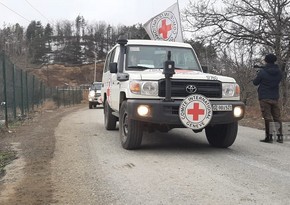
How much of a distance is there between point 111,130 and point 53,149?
11.7ft

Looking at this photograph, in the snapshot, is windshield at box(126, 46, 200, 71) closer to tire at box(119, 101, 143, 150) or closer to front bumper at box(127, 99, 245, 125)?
tire at box(119, 101, 143, 150)

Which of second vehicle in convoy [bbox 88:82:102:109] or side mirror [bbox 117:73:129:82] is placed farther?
second vehicle in convoy [bbox 88:82:102:109]

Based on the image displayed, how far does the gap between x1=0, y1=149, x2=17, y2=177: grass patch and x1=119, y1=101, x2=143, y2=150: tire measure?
2.06m

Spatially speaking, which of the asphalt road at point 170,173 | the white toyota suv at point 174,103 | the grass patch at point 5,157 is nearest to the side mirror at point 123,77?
the white toyota suv at point 174,103

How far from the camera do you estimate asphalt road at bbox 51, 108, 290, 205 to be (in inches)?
199

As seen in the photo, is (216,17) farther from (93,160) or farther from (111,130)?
(93,160)

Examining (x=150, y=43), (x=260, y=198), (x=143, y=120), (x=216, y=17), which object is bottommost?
(x=260, y=198)

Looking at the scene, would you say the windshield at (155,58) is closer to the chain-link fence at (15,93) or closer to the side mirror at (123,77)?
the side mirror at (123,77)

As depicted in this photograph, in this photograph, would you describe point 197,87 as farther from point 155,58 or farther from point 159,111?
point 155,58

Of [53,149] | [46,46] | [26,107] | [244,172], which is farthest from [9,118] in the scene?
[46,46]

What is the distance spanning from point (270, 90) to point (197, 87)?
7.73 ft

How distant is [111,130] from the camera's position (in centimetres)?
1197

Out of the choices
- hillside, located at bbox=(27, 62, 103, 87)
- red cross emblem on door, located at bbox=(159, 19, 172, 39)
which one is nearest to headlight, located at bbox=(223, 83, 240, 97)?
red cross emblem on door, located at bbox=(159, 19, 172, 39)

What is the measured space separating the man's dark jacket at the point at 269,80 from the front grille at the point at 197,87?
1799mm
